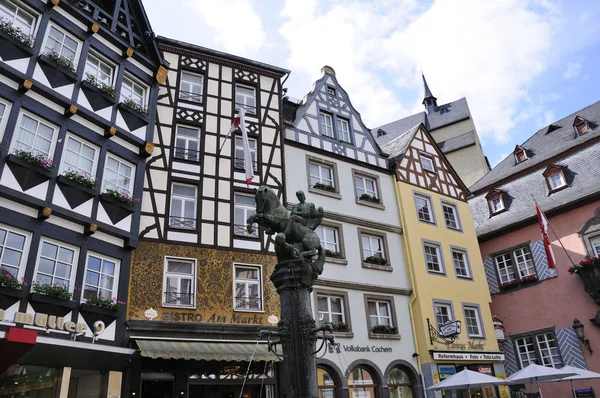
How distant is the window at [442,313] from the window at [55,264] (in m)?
13.2

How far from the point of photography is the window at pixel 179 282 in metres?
14.8

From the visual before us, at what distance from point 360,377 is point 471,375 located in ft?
11.6

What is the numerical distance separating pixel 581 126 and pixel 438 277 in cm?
1134

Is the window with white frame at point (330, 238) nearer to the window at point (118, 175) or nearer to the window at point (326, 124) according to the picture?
the window at point (326, 124)

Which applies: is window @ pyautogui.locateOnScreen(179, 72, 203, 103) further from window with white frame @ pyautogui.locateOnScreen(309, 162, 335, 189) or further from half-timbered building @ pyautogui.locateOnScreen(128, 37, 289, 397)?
window with white frame @ pyautogui.locateOnScreen(309, 162, 335, 189)

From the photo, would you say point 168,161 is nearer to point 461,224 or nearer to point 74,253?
point 74,253

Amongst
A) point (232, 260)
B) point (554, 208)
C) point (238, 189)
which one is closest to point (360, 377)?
point (232, 260)

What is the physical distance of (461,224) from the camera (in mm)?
23938

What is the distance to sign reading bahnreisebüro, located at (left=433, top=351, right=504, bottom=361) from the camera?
62.1 feet

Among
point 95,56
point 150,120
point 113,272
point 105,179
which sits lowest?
point 113,272

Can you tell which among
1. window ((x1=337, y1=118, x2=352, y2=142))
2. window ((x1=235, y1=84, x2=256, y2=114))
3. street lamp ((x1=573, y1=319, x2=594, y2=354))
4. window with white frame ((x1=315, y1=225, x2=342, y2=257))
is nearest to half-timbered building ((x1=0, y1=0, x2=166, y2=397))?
window ((x1=235, y1=84, x2=256, y2=114))

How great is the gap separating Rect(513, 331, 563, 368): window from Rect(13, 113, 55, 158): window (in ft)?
65.7

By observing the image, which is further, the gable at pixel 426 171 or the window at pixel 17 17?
the gable at pixel 426 171

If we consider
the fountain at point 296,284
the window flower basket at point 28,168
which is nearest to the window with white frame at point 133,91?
the window flower basket at point 28,168
